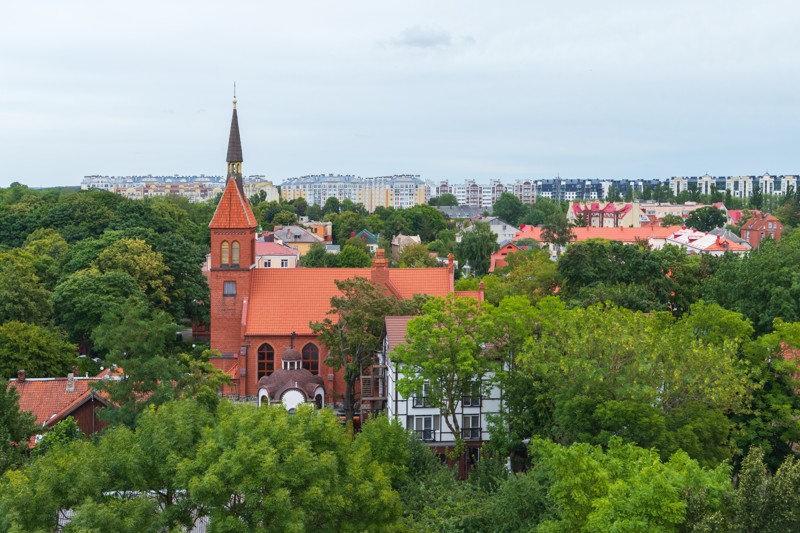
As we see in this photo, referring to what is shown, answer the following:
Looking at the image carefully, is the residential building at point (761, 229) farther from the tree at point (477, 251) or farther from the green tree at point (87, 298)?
the green tree at point (87, 298)

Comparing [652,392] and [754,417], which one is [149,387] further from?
[754,417]

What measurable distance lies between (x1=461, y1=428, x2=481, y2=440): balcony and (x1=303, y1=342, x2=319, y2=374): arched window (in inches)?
482

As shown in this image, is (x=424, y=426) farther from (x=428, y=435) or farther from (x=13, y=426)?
(x=13, y=426)

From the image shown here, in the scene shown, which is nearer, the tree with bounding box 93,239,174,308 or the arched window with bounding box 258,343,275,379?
the arched window with bounding box 258,343,275,379

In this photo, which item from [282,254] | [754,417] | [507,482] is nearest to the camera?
[507,482]

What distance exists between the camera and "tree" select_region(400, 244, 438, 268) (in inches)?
3703

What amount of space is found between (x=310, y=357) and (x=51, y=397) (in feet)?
44.6

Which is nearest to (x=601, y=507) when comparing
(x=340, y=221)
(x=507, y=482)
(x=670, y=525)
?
(x=670, y=525)

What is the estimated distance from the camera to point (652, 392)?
Result: 32.7m

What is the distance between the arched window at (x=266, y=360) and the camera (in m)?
50.8

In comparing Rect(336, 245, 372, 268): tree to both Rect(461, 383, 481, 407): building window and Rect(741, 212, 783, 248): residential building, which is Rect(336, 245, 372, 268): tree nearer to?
Rect(461, 383, 481, 407): building window

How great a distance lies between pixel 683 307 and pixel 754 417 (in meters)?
20.7

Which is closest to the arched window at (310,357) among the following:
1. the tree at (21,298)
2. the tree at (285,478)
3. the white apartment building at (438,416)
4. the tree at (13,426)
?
the white apartment building at (438,416)

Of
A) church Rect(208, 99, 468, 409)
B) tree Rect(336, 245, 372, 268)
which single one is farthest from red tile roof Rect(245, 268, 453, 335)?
tree Rect(336, 245, 372, 268)
